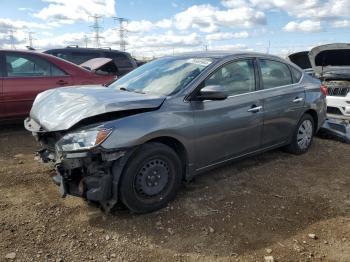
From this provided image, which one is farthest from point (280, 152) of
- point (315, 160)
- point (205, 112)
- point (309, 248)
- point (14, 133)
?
point (14, 133)

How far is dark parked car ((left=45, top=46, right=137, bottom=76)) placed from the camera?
10688 millimetres

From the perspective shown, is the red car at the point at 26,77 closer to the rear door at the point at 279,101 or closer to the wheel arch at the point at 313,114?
the rear door at the point at 279,101

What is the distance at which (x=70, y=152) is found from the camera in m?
3.39

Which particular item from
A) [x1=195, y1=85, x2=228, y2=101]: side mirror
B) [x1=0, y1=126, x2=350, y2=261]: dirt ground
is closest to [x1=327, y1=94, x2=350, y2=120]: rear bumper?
[x1=0, y1=126, x2=350, y2=261]: dirt ground

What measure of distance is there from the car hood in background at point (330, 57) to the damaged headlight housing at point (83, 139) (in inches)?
236

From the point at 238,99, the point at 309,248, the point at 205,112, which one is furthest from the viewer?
the point at 238,99

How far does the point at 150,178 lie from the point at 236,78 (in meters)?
1.74

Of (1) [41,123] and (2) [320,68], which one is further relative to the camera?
(2) [320,68]

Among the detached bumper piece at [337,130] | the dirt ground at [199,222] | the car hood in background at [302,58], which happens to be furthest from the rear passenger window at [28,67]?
the car hood in background at [302,58]

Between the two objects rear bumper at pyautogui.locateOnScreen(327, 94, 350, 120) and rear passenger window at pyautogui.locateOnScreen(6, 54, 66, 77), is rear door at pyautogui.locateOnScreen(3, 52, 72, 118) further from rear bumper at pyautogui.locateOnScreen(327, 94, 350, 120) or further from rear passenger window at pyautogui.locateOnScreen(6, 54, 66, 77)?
rear bumper at pyautogui.locateOnScreen(327, 94, 350, 120)

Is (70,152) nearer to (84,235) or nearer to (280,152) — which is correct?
(84,235)

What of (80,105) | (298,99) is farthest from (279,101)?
(80,105)

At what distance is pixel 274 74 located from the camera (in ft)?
17.2

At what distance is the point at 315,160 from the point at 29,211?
4.12m
